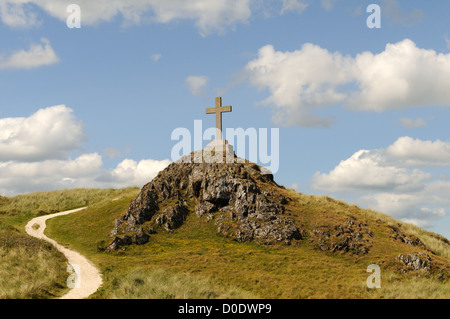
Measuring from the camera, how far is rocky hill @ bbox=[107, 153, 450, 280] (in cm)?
3934

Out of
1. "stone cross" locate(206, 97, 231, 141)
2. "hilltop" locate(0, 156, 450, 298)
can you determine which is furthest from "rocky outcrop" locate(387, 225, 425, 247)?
"stone cross" locate(206, 97, 231, 141)

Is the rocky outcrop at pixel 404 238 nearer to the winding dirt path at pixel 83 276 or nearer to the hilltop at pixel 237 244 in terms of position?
the hilltop at pixel 237 244

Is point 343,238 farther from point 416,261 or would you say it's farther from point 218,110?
point 218,110

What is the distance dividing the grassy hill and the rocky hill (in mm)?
290

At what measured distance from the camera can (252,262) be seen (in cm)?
3419

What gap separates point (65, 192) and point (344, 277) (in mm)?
68904

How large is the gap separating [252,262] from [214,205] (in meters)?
12.7

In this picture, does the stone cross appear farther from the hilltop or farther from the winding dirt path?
the winding dirt path

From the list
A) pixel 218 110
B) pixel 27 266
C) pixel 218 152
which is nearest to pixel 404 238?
pixel 218 152

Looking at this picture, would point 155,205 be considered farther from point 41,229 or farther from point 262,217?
point 41,229

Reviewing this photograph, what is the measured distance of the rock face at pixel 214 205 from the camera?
4084cm

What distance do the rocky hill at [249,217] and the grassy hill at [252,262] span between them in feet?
0.95

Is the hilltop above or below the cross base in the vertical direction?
below

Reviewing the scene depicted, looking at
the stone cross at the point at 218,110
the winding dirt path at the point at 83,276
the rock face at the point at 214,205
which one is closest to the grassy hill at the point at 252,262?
the winding dirt path at the point at 83,276
